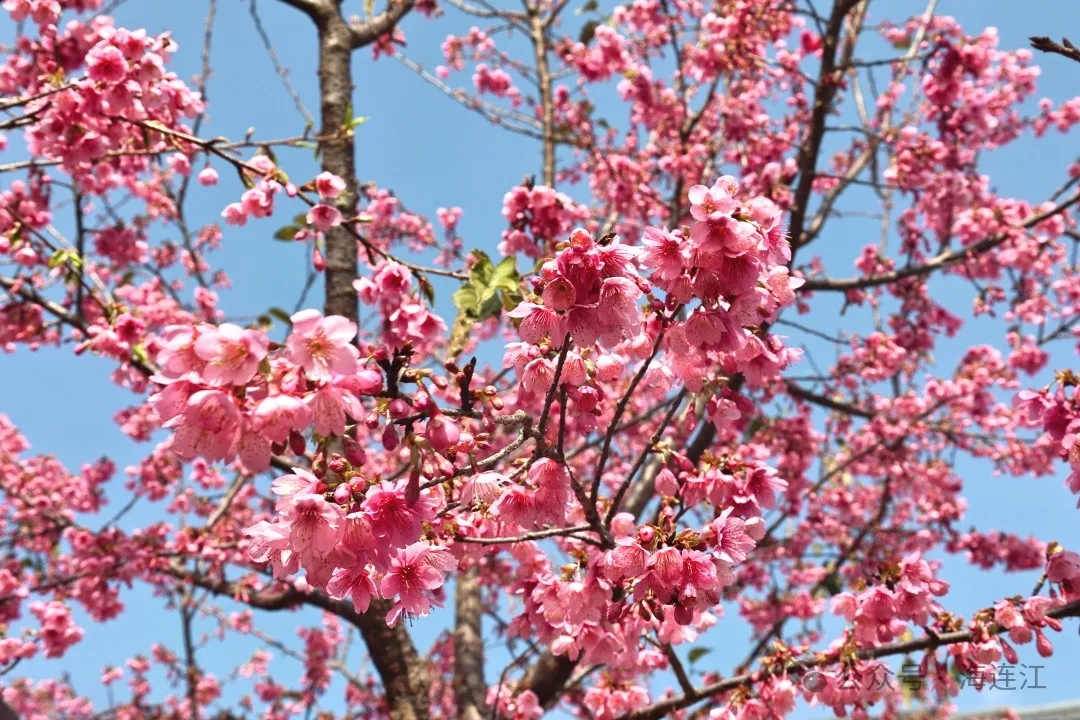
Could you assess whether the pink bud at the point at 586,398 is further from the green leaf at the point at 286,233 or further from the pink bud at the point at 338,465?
the green leaf at the point at 286,233

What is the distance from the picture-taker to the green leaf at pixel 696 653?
4192mm

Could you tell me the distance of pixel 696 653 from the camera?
4359mm

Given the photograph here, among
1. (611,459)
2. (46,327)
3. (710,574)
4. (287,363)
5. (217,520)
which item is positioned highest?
(611,459)

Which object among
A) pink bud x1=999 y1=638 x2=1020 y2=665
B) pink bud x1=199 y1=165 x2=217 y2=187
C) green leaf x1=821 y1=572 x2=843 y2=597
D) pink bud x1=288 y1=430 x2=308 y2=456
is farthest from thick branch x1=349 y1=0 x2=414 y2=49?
green leaf x1=821 y1=572 x2=843 y2=597

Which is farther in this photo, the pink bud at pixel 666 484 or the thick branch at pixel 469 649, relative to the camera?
the thick branch at pixel 469 649

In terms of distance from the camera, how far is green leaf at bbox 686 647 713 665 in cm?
419

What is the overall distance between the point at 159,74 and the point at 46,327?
73.7 inches

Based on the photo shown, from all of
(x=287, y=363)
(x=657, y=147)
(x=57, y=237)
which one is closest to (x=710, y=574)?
(x=287, y=363)

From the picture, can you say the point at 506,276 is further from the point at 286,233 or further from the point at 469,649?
the point at 469,649

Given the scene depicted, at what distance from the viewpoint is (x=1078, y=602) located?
2.33 m

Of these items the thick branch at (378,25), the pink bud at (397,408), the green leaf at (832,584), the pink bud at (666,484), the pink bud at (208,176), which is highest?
the thick branch at (378,25)

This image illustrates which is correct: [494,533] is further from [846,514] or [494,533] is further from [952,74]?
[846,514]

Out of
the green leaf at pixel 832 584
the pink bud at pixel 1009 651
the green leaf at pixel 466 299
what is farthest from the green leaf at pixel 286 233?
the green leaf at pixel 832 584

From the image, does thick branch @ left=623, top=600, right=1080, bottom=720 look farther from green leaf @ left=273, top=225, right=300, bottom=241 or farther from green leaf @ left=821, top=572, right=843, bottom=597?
green leaf @ left=821, top=572, right=843, bottom=597
